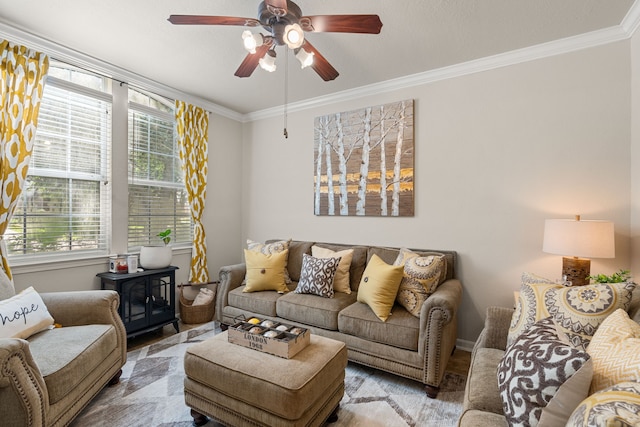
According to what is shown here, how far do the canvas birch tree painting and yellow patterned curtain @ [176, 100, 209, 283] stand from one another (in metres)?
1.41

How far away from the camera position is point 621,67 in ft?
7.47

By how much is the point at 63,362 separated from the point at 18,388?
0.81ft

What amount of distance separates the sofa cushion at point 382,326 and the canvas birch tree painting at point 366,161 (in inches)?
44.2

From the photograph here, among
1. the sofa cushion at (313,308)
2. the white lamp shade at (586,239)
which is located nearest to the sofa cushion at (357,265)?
the sofa cushion at (313,308)

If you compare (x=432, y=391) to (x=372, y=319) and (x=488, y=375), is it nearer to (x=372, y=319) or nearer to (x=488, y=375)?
(x=372, y=319)

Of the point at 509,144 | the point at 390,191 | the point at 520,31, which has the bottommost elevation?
the point at 390,191

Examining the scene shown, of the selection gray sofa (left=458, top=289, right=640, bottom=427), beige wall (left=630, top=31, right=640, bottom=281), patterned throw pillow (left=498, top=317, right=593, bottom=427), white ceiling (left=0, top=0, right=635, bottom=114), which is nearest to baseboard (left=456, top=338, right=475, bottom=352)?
gray sofa (left=458, top=289, right=640, bottom=427)

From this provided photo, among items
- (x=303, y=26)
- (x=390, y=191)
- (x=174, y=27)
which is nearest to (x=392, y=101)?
(x=390, y=191)

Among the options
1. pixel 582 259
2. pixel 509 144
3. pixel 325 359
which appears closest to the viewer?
pixel 325 359

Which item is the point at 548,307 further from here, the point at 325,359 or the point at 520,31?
the point at 520,31

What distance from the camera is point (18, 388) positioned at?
4.60 ft

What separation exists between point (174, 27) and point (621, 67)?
3359 millimetres

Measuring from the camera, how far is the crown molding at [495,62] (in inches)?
88.9

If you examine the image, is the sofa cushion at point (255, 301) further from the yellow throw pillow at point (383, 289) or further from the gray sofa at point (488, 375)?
the gray sofa at point (488, 375)
